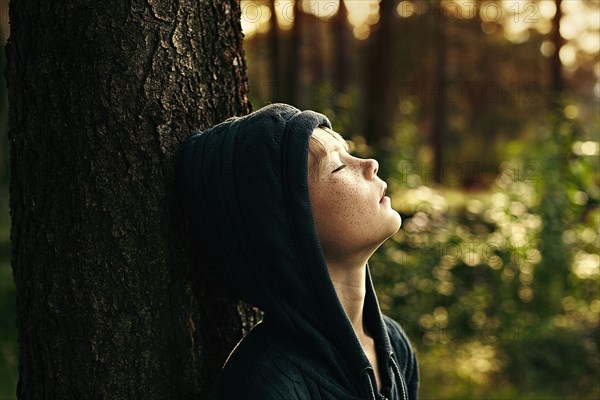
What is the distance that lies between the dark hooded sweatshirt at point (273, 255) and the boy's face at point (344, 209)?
88mm

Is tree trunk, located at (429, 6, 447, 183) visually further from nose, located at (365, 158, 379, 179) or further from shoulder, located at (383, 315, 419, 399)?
nose, located at (365, 158, 379, 179)

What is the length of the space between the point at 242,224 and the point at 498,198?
506 cm

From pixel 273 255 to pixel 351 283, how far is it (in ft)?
0.97

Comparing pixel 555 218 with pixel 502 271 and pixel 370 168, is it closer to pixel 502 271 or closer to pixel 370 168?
pixel 502 271

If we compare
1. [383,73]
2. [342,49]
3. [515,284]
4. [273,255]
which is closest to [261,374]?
[273,255]

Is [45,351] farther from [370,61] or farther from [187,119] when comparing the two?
[370,61]

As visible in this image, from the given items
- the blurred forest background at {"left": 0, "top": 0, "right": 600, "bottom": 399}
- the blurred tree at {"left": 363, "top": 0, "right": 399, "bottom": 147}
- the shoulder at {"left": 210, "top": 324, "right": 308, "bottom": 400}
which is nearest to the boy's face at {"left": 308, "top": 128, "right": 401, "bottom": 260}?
the shoulder at {"left": 210, "top": 324, "right": 308, "bottom": 400}

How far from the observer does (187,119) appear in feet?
6.53

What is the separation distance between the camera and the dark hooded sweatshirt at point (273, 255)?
1.75 m

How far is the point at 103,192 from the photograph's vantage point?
186 centimetres

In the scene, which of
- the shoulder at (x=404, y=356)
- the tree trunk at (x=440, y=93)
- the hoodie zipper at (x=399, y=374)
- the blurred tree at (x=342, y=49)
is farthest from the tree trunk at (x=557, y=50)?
the hoodie zipper at (x=399, y=374)

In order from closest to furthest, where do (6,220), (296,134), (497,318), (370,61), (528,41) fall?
(296,134)
(497,318)
(370,61)
(6,220)
(528,41)

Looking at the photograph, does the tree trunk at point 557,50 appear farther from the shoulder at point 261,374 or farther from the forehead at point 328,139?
the shoulder at point 261,374

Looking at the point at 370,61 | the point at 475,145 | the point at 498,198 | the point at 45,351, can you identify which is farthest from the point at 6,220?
the point at 475,145
